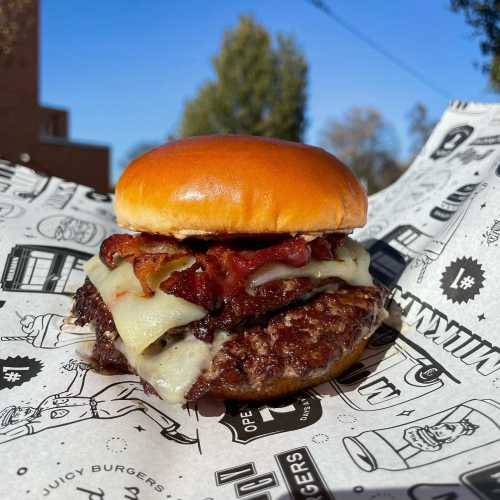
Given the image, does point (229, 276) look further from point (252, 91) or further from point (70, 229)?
point (252, 91)

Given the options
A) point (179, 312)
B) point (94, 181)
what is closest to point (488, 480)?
point (179, 312)

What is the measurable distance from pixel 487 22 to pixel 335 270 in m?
2.44

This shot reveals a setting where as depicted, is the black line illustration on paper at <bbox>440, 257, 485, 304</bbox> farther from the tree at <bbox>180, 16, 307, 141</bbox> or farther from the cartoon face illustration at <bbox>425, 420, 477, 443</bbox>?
the tree at <bbox>180, 16, 307, 141</bbox>

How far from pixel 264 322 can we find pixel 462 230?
124cm

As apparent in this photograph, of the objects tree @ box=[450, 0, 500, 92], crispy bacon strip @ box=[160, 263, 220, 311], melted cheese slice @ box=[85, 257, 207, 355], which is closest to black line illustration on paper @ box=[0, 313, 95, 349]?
melted cheese slice @ box=[85, 257, 207, 355]

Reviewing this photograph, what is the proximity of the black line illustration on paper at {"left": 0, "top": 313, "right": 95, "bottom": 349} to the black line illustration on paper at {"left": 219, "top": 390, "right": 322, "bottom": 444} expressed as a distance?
84 cm

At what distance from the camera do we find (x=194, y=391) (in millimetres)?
1613

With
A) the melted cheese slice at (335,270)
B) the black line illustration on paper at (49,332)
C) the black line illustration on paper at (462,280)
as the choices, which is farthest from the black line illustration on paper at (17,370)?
the black line illustration on paper at (462,280)

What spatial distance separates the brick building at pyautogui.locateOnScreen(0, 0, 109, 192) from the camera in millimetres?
3600

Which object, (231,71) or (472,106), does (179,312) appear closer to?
(472,106)

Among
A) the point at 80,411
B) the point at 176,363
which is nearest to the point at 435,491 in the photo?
the point at 176,363

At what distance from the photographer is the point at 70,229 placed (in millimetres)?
2961

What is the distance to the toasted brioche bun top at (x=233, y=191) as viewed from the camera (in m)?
1.77

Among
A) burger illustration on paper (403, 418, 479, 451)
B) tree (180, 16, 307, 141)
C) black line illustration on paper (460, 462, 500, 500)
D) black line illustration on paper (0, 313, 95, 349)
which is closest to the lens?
black line illustration on paper (460, 462, 500, 500)
